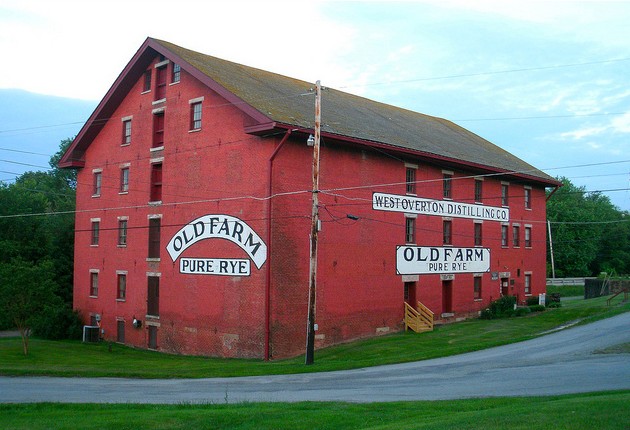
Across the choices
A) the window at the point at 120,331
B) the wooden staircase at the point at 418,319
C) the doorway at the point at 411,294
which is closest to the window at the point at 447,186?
the doorway at the point at 411,294

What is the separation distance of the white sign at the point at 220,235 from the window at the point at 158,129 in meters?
5.36

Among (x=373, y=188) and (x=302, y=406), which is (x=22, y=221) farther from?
(x=302, y=406)

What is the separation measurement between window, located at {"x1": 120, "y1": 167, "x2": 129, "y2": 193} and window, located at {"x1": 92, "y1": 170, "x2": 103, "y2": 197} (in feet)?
8.06

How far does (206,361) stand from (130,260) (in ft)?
32.2

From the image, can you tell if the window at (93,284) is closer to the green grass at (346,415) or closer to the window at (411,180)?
the window at (411,180)

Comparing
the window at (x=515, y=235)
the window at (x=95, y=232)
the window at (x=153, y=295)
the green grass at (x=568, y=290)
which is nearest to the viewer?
the window at (x=153, y=295)

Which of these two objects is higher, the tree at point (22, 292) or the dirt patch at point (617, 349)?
the tree at point (22, 292)

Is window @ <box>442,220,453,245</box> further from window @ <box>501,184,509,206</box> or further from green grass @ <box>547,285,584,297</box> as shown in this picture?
green grass @ <box>547,285,584,297</box>

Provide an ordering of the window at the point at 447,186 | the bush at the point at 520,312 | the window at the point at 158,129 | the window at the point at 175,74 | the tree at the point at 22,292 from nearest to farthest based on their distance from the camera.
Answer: the tree at the point at 22,292
the window at the point at 175,74
the window at the point at 158,129
the window at the point at 447,186
the bush at the point at 520,312

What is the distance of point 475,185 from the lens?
40.5 meters

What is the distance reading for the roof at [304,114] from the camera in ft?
97.6

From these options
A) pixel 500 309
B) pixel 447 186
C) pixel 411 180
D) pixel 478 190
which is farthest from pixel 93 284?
pixel 500 309

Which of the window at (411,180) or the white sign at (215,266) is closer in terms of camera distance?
the white sign at (215,266)

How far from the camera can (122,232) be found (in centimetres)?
3750
